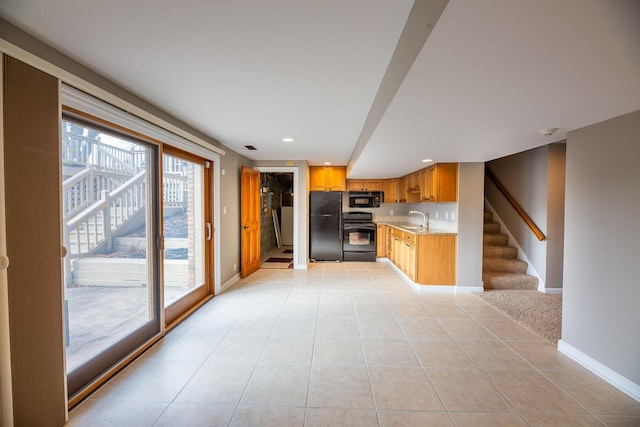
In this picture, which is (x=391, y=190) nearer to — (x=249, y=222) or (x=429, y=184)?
(x=429, y=184)

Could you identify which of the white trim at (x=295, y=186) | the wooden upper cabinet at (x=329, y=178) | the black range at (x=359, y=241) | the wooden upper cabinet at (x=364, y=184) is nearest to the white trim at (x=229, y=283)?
the white trim at (x=295, y=186)

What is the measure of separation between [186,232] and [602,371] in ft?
14.3

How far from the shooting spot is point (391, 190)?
6391mm

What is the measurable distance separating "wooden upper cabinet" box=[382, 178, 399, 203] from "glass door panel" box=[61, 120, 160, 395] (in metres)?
4.95

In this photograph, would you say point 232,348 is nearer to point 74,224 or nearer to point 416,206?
point 74,224

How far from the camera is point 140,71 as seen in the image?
1846 millimetres

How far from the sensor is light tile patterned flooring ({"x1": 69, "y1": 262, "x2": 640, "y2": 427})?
66.2 inches

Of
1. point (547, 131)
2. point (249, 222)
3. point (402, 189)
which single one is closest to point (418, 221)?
point (402, 189)

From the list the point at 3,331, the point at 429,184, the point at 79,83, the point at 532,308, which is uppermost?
the point at 79,83

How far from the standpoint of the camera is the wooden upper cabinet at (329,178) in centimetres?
604

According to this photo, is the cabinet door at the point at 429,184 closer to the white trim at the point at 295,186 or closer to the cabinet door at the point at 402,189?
the cabinet door at the point at 402,189

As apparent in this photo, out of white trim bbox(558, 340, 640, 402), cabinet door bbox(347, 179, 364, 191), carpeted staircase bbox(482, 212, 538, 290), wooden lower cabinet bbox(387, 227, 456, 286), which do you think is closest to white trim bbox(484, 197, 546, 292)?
carpeted staircase bbox(482, 212, 538, 290)

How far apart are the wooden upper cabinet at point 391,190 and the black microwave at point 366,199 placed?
14 centimetres

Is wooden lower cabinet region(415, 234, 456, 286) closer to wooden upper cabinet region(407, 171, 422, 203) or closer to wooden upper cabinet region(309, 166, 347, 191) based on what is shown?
wooden upper cabinet region(407, 171, 422, 203)
